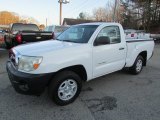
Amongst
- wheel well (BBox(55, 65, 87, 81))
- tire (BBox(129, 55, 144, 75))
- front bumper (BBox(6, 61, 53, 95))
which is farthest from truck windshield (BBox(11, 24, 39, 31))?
front bumper (BBox(6, 61, 53, 95))

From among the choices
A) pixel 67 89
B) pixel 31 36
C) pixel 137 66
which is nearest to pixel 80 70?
pixel 67 89

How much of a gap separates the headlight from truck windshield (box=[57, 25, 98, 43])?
4.28 feet

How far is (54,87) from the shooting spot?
12.3 feet

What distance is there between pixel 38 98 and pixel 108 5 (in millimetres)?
58748

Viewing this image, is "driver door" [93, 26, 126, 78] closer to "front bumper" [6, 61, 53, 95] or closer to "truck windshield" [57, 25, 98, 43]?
"truck windshield" [57, 25, 98, 43]

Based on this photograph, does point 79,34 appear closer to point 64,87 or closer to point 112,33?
point 112,33

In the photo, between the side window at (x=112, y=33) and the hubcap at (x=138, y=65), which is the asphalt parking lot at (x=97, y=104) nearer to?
the hubcap at (x=138, y=65)

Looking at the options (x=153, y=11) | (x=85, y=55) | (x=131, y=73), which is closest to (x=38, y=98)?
(x=85, y=55)

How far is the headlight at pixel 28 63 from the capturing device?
3.54m

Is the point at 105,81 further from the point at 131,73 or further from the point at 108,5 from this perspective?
the point at 108,5

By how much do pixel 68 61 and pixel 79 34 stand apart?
1251 millimetres

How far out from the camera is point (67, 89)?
402 cm

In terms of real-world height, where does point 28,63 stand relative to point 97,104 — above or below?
above

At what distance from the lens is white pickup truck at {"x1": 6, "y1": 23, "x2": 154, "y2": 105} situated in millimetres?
3578
